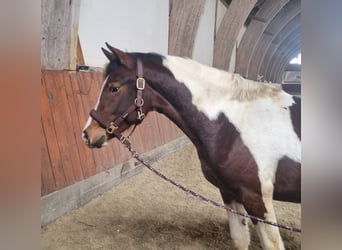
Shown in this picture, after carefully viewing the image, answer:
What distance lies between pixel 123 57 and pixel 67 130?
19 cm

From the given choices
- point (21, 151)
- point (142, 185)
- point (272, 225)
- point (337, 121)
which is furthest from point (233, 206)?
point (21, 151)

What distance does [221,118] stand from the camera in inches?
25.7

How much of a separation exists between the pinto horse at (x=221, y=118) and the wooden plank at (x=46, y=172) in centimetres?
8

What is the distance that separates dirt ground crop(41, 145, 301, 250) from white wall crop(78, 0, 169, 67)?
0.91 ft

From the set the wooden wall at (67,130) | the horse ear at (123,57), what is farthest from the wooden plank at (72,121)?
the horse ear at (123,57)

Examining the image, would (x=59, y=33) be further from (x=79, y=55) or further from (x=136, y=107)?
(x=136, y=107)

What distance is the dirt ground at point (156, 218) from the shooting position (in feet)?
2.07

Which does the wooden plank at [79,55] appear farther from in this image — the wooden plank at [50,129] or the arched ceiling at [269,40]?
the arched ceiling at [269,40]

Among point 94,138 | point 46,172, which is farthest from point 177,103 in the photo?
point 46,172

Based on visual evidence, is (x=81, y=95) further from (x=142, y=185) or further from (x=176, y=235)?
(x=176, y=235)

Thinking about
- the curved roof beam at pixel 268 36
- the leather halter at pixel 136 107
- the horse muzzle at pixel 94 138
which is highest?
the curved roof beam at pixel 268 36

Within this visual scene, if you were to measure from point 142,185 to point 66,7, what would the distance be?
1.40 feet

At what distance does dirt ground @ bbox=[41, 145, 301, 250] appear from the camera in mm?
632

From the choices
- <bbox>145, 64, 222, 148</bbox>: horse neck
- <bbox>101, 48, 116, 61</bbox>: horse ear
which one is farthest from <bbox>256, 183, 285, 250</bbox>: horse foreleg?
<bbox>101, 48, 116, 61</bbox>: horse ear
